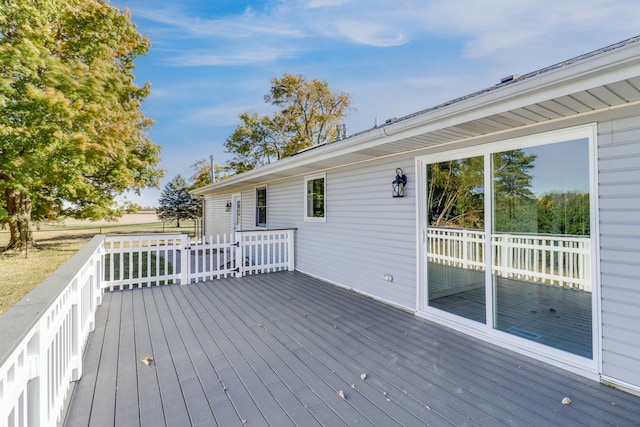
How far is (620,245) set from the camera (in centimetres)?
246

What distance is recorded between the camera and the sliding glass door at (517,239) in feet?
9.32

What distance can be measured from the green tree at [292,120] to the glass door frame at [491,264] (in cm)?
1514

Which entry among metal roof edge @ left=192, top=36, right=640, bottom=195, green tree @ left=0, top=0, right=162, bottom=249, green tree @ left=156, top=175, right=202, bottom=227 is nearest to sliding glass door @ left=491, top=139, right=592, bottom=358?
metal roof edge @ left=192, top=36, right=640, bottom=195

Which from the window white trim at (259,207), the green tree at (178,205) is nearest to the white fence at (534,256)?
the window white trim at (259,207)

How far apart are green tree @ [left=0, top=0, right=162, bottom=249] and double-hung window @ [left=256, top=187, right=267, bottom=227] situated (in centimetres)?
448

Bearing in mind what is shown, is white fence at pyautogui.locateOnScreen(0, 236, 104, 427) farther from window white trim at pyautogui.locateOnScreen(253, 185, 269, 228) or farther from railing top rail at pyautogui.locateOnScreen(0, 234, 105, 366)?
window white trim at pyautogui.locateOnScreen(253, 185, 269, 228)

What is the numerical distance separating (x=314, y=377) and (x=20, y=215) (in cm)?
1460

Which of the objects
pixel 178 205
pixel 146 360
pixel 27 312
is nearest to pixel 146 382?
pixel 146 360

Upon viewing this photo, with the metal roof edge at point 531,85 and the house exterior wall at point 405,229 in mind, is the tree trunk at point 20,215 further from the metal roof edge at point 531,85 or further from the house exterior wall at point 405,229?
the metal roof edge at point 531,85

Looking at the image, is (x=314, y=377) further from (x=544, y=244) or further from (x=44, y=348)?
(x=544, y=244)

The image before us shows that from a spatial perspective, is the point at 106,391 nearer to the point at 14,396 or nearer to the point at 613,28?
the point at 14,396

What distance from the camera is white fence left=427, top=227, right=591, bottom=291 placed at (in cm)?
291

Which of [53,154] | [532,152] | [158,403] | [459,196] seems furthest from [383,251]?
[53,154]

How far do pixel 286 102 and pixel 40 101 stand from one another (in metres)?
13.1
